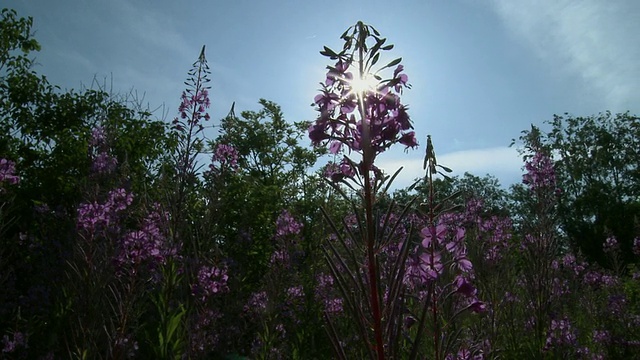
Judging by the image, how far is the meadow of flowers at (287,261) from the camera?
165 centimetres

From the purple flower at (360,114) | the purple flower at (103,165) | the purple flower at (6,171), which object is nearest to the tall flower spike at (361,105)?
the purple flower at (360,114)

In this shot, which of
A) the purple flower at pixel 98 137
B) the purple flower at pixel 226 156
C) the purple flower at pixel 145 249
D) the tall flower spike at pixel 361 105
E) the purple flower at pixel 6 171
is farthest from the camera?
the purple flower at pixel 98 137

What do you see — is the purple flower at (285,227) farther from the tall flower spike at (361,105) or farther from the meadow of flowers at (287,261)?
the tall flower spike at (361,105)

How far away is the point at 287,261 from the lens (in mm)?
6480

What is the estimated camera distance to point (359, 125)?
1.63m

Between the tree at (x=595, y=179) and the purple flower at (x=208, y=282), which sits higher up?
the tree at (x=595, y=179)

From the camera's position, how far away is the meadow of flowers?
1654mm

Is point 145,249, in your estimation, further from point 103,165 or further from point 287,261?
point 103,165

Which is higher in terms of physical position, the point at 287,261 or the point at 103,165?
the point at 103,165

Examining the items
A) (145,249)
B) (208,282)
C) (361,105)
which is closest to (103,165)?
(208,282)

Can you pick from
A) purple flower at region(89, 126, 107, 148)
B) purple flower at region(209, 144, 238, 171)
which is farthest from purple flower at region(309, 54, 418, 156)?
purple flower at region(89, 126, 107, 148)

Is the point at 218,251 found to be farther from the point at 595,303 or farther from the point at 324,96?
the point at 595,303

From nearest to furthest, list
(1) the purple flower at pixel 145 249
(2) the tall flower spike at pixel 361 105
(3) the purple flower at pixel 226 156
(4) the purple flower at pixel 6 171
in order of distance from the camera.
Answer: (2) the tall flower spike at pixel 361 105 < (1) the purple flower at pixel 145 249 < (4) the purple flower at pixel 6 171 < (3) the purple flower at pixel 226 156

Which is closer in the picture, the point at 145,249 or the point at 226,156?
the point at 145,249
